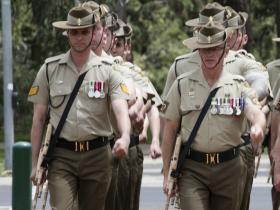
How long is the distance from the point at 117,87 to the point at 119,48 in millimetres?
3026

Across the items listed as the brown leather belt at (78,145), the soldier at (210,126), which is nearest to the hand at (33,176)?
the brown leather belt at (78,145)

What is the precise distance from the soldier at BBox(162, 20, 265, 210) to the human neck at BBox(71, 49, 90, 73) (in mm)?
840

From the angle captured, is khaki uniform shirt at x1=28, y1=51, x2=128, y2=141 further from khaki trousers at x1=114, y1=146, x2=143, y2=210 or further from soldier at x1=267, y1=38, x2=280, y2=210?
khaki trousers at x1=114, y1=146, x2=143, y2=210

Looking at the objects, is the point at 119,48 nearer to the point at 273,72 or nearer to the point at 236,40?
the point at 236,40

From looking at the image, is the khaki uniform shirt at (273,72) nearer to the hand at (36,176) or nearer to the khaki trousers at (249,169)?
the khaki trousers at (249,169)

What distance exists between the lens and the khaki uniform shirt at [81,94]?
10.5 m

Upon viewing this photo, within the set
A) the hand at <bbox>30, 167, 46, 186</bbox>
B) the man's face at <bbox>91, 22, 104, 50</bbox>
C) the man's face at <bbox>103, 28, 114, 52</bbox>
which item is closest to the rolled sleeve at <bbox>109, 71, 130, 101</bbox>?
the man's face at <bbox>91, 22, 104, 50</bbox>

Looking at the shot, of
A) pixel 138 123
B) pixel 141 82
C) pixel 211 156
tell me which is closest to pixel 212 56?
pixel 211 156

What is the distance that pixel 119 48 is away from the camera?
13.5m

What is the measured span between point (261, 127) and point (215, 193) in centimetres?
83

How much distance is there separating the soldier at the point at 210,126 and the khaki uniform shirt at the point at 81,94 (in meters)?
0.55

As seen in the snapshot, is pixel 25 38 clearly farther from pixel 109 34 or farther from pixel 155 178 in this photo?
pixel 109 34

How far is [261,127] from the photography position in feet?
32.0

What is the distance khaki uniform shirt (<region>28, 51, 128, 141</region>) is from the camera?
10.5m
